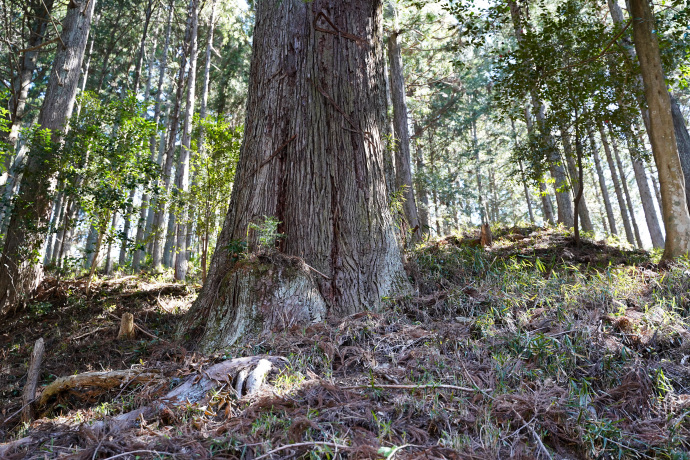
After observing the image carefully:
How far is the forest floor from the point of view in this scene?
1671 mm

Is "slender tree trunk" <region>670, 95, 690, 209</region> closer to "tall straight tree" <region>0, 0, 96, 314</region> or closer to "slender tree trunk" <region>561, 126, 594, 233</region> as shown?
"slender tree trunk" <region>561, 126, 594, 233</region>

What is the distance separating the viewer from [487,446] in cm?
165

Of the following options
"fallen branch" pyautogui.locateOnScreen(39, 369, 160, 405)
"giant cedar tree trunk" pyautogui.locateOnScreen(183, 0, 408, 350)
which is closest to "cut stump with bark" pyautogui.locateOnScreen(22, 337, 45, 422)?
"fallen branch" pyautogui.locateOnScreen(39, 369, 160, 405)

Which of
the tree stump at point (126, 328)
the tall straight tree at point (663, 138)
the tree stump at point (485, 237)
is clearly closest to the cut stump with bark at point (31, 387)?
the tree stump at point (126, 328)

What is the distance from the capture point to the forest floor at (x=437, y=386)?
1.67 metres

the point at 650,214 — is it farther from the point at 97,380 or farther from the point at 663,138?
the point at 97,380

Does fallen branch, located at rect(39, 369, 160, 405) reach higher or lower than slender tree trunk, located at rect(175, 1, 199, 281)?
lower

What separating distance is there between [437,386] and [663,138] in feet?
16.1

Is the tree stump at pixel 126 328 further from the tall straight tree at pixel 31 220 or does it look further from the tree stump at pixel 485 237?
the tree stump at pixel 485 237

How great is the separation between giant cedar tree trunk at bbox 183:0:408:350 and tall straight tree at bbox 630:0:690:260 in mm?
3517

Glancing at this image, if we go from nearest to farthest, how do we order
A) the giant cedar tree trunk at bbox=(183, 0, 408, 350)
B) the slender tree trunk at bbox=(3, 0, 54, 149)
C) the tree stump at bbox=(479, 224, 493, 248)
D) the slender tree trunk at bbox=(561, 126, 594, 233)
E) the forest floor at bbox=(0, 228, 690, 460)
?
1. the forest floor at bbox=(0, 228, 690, 460)
2. the giant cedar tree trunk at bbox=(183, 0, 408, 350)
3. the tree stump at bbox=(479, 224, 493, 248)
4. the slender tree trunk at bbox=(561, 126, 594, 233)
5. the slender tree trunk at bbox=(3, 0, 54, 149)

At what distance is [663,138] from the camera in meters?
4.85

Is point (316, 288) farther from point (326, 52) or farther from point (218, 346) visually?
point (326, 52)

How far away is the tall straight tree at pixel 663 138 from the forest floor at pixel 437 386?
2.64ft
